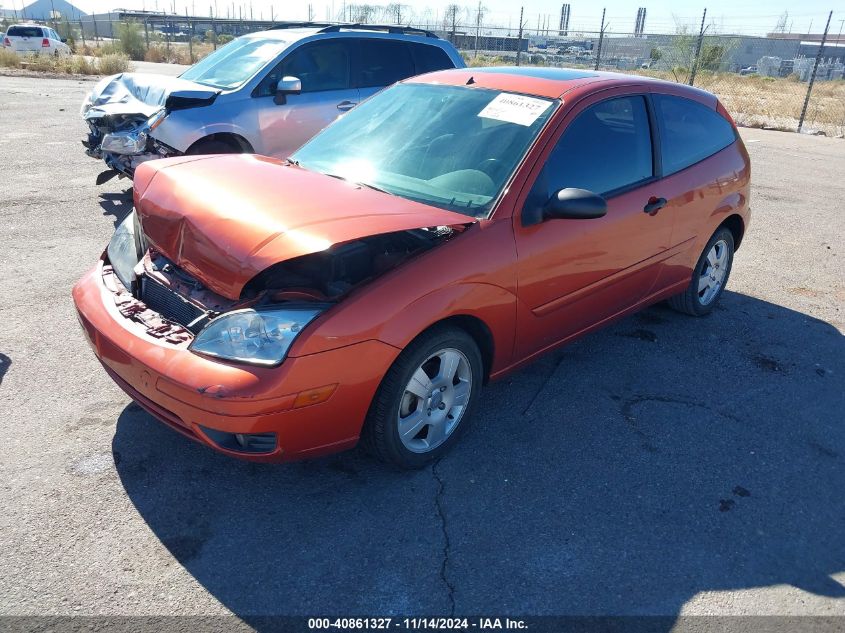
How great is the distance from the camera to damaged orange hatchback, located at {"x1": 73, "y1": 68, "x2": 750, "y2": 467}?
275 centimetres

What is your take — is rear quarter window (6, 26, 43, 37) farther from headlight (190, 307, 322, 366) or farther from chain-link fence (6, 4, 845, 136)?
headlight (190, 307, 322, 366)

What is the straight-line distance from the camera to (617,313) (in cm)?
434

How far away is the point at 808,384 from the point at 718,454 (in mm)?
1277

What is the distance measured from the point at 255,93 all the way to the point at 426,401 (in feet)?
16.8

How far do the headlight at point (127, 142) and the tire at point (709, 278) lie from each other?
518 centimetres

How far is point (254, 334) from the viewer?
2.75 m

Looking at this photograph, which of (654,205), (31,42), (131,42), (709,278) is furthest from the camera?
(131,42)

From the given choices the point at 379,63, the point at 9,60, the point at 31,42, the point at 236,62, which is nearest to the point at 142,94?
the point at 236,62

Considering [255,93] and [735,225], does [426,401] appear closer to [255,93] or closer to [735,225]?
[735,225]

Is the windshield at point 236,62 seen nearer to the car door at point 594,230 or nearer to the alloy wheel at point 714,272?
the car door at point 594,230

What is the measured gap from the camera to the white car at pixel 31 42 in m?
28.1

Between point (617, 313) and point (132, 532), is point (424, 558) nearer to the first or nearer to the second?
point (132, 532)

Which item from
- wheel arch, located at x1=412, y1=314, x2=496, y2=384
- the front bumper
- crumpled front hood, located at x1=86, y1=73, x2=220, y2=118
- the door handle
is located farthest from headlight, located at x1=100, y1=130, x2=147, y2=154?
the door handle

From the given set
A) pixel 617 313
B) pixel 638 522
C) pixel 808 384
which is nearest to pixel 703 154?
pixel 617 313
